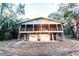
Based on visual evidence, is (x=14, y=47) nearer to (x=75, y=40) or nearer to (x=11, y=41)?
(x=11, y=41)

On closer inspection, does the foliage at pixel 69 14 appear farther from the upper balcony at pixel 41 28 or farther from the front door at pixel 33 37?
the front door at pixel 33 37

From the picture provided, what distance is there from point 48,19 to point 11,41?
47 cm

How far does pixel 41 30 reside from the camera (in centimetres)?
234

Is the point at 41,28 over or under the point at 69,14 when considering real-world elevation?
under

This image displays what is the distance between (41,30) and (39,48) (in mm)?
199

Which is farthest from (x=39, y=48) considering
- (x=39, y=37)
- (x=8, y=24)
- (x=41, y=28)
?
(x=8, y=24)

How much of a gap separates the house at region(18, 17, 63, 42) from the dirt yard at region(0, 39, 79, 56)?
7cm

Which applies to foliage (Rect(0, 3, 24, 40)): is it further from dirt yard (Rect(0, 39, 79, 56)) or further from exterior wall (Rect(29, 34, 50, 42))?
exterior wall (Rect(29, 34, 50, 42))

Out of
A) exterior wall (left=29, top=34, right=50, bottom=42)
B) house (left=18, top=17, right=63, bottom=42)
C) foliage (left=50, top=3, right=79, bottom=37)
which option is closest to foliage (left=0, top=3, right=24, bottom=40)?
house (left=18, top=17, right=63, bottom=42)

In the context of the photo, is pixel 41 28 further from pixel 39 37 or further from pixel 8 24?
pixel 8 24

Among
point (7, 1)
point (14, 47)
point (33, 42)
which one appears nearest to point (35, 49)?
point (33, 42)

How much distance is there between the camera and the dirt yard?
2.32 m

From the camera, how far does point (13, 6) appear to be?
2350 mm

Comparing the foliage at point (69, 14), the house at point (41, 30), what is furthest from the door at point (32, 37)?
the foliage at point (69, 14)
